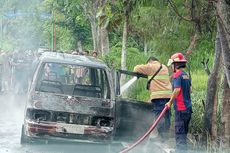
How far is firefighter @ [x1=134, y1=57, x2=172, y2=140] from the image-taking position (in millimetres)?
9398

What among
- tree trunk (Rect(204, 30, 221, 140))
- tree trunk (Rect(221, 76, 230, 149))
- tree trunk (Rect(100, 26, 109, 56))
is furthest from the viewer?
tree trunk (Rect(100, 26, 109, 56))

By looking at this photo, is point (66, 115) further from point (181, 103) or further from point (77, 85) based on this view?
point (181, 103)

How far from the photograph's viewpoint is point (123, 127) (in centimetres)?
932

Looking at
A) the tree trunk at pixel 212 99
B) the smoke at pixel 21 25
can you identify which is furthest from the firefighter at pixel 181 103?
the smoke at pixel 21 25

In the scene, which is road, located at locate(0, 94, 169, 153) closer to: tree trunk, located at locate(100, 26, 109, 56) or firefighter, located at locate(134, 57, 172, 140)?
firefighter, located at locate(134, 57, 172, 140)

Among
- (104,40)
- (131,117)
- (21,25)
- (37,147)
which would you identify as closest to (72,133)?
(37,147)

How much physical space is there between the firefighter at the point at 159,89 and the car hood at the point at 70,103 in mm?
880

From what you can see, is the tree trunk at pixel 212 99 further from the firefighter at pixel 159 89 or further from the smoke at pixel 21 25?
the smoke at pixel 21 25

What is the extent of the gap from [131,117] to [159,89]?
72cm

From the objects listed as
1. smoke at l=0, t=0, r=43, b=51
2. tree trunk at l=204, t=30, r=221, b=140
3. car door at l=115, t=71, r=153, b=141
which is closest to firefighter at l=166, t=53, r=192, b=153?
tree trunk at l=204, t=30, r=221, b=140

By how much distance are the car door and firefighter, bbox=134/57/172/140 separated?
179mm

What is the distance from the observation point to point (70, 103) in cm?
891

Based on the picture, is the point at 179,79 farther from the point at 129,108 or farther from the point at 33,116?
the point at 33,116

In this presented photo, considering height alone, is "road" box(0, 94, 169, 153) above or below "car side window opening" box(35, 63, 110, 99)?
below
